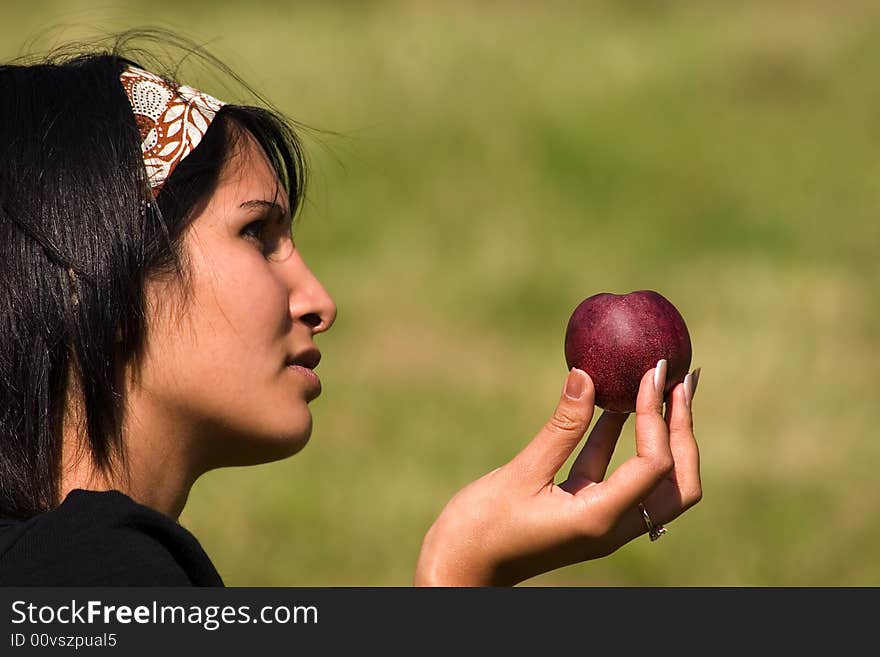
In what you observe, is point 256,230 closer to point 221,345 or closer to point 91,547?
point 221,345

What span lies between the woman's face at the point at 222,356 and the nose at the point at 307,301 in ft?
0.11

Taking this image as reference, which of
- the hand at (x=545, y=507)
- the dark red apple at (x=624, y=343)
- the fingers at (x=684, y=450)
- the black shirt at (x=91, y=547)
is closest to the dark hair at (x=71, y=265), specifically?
the black shirt at (x=91, y=547)

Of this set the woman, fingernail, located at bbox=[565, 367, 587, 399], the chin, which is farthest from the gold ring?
the chin

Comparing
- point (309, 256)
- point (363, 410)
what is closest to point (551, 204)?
point (309, 256)

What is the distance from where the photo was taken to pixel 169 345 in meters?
2.25

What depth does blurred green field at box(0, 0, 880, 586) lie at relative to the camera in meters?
6.12

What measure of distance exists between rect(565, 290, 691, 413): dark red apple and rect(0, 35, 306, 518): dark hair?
764mm

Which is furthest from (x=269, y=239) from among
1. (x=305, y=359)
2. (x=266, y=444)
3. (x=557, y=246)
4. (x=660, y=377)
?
(x=557, y=246)

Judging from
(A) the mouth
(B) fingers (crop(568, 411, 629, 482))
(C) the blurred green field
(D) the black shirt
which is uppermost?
(C) the blurred green field

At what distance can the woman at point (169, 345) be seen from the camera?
217 cm

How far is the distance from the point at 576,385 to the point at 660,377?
159mm

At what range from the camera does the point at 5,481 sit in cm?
214

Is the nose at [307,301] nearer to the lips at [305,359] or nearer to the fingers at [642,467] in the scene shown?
the lips at [305,359]

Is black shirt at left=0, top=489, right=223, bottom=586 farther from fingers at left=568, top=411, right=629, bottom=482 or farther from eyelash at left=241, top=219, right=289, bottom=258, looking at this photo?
fingers at left=568, top=411, right=629, bottom=482
